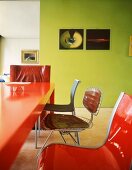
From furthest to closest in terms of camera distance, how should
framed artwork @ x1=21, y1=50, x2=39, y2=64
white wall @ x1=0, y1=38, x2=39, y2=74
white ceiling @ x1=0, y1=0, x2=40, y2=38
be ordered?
framed artwork @ x1=21, y1=50, x2=39, y2=64
white wall @ x1=0, y1=38, x2=39, y2=74
white ceiling @ x1=0, y1=0, x2=40, y2=38

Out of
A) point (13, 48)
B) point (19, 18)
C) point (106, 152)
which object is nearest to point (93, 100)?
point (106, 152)

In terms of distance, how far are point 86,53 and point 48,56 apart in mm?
901

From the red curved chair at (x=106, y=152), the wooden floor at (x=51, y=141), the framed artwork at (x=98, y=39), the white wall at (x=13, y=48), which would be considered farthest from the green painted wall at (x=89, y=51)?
the white wall at (x=13, y=48)

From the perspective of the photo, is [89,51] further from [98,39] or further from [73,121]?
[73,121]

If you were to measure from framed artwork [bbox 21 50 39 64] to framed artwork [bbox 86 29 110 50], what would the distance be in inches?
252

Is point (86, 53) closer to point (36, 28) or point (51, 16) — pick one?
point (51, 16)

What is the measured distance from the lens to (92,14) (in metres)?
5.27

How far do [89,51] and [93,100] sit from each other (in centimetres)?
349

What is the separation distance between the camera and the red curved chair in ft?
3.35

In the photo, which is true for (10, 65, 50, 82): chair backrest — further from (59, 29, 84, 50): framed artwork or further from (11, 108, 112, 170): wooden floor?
(59, 29, 84, 50): framed artwork

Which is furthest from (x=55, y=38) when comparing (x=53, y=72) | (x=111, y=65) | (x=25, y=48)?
(x=25, y=48)

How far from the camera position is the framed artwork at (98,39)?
529 cm

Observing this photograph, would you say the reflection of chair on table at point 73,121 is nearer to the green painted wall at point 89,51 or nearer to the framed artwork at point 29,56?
the green painted wall at point 89,51

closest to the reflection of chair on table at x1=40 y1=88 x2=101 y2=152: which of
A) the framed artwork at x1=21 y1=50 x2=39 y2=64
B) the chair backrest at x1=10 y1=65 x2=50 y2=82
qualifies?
the chair backrest at x1=10 y1=65 x2=50 y2=82
